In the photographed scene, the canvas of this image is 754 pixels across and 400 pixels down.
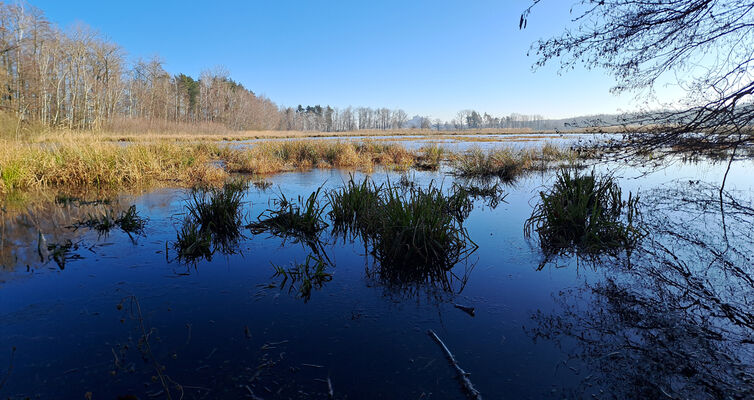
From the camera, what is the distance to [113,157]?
1068 centimetres

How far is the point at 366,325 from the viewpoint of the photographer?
3057mm

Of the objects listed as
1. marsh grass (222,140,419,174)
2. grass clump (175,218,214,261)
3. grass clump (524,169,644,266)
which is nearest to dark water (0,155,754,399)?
grass clump (175,218,214,261)

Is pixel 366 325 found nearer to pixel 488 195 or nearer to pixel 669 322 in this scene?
pixel 669 322

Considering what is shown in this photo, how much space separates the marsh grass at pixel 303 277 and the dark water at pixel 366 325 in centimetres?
10

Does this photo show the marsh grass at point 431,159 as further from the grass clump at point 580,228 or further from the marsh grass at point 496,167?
the grass clump at point 580,228

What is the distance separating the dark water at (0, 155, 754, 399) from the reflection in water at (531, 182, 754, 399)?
15 millimetres

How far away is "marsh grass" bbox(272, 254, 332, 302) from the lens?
373cm

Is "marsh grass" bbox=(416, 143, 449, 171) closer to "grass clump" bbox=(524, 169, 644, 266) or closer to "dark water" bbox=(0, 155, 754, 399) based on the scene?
"grass clump" bbox=(524, 169, 644, 266)

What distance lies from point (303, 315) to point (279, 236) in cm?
270

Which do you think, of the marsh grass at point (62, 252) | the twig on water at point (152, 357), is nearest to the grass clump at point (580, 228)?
the twig on water at point (152, 357)

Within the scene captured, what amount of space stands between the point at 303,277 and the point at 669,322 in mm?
3524

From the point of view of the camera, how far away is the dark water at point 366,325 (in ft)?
7.56

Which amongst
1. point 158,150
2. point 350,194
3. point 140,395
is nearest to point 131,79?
point 158,150

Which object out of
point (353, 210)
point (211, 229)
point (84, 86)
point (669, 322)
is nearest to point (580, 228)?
point (669, 322)
